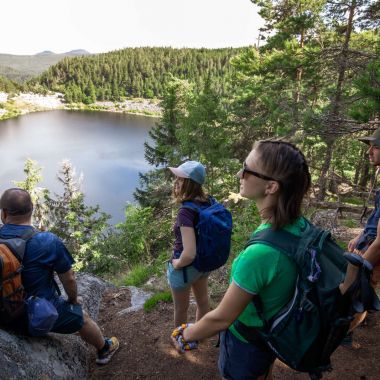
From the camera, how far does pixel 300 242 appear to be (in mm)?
1367

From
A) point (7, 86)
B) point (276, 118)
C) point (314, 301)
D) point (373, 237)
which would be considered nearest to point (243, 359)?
point (314, 301)

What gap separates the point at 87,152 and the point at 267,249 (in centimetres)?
5469

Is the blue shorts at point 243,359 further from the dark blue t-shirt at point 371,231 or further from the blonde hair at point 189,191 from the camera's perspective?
the dark blue t-shirt at point 371,231

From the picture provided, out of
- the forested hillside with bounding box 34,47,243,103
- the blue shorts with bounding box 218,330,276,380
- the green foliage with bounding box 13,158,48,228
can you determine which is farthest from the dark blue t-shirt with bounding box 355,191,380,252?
the forested hillside with bounding box 34,47,243,103

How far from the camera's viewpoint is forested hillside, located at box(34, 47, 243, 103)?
121m

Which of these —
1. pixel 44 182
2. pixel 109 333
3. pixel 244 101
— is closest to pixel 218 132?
pixel 244 101

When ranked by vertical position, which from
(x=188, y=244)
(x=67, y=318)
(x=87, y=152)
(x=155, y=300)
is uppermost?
(x=188, y=244)

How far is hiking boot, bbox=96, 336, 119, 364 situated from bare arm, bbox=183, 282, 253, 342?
2.02m

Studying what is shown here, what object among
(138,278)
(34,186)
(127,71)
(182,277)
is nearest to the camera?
(182,277)

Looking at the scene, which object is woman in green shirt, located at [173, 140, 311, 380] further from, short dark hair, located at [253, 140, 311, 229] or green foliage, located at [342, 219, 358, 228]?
green foliage, located at [342, 219, 358, 228]

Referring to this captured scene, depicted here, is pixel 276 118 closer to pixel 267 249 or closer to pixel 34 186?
pixel 267 249

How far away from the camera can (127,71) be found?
131m

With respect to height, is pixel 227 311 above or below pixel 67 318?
above

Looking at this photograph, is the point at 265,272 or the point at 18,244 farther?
the point at 18,244
